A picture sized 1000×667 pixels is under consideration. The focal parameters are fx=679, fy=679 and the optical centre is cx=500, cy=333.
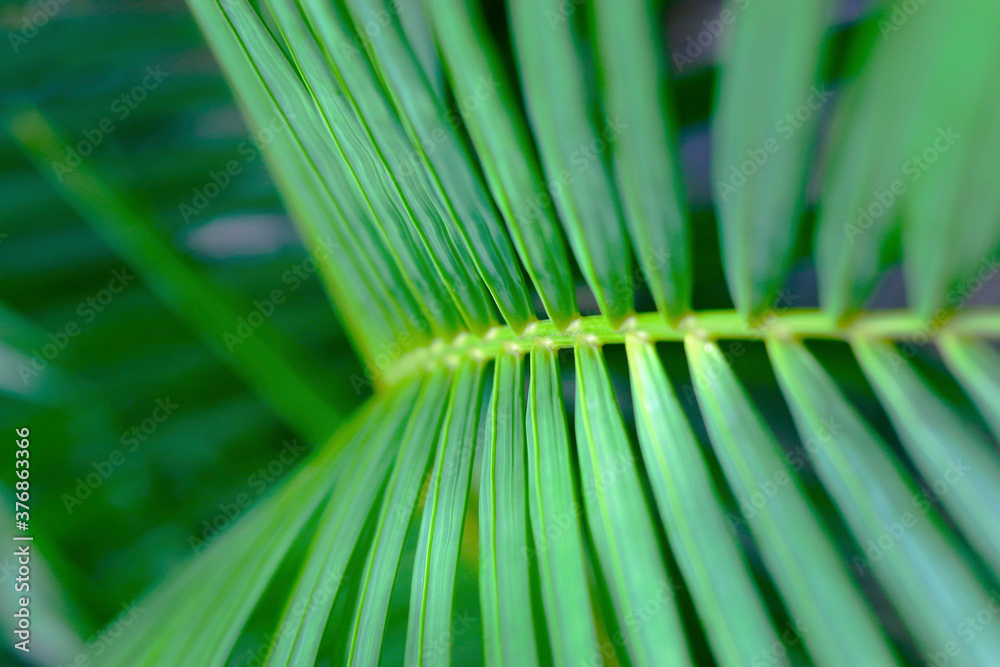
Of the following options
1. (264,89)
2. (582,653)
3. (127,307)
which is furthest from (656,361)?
(127,307)

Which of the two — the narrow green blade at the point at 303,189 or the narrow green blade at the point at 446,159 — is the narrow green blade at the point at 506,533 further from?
the narrow green blade at the point at 303,189

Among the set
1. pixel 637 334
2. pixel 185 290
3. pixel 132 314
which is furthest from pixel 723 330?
pixel 132 314

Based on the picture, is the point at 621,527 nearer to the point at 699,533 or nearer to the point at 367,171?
the point at 699,533

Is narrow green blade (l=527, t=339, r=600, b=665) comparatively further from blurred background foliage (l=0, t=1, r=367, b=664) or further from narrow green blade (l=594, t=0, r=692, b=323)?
blurred background foliage (l=0, t=1, r=367, b=664)

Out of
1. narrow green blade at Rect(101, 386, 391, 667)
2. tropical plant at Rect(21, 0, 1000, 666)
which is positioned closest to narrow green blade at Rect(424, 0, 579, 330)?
tropical plant at Rect(21, 0, 1000, 666)

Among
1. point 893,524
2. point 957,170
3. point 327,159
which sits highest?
point 327,159

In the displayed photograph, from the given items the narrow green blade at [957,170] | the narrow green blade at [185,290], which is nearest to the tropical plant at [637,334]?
the narrow green blade at [957,170]
